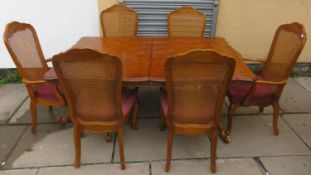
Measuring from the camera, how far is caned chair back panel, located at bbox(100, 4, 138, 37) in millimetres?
3424

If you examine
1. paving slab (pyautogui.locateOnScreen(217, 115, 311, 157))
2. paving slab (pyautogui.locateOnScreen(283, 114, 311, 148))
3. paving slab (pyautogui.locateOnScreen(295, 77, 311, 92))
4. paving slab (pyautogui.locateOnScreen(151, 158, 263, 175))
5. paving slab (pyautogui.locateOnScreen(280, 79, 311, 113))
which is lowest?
paving slab (pyautogui.locateOnScreen(151, 158, 263, 175))

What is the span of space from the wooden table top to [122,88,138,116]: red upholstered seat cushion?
14.1 inches

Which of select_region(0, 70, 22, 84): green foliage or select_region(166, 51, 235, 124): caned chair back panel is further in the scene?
select_region(0, 70, 22, 84): green foliage

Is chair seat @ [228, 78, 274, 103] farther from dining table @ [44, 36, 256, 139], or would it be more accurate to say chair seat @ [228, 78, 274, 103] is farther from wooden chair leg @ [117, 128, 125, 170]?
wooden chair leg @ [117, 128, 125, 170]

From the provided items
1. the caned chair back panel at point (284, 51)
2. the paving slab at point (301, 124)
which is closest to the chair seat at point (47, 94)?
the caned chair back panel at point (284, 51)

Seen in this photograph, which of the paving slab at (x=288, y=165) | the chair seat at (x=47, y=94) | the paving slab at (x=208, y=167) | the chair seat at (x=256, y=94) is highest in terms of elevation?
the chair seat at (x=256, y=94)

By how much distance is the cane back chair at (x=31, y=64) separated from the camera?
8.36ft

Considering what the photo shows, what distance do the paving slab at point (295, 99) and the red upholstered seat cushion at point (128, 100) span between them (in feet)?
6.36

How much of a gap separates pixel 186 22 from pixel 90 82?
1.84 metres

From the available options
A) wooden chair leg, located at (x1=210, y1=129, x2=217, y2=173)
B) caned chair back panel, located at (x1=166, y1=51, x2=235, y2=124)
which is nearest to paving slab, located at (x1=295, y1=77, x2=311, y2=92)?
wooden chair leg, located at (x1=210, y1=129, x2=217, y2=173)

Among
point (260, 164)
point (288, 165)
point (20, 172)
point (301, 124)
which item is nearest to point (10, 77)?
point (20, 172)

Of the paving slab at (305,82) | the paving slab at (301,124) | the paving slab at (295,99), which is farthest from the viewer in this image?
the paving slab at (305,82)

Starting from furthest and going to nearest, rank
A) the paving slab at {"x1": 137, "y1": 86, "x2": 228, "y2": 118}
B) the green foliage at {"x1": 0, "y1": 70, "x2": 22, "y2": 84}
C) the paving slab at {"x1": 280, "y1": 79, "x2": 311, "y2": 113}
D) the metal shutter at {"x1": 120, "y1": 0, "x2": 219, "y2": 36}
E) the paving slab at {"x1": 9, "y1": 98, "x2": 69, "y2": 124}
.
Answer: the green foliage at {"x1": 0, "y1": 70, "x2": 22, "y2": 84}
the metal shutter at {"x1": 120, "y1": 0, "x2": 219, "y2": 36}
the paving slab at {"x1": 280, "y1": 79, "x2": 311, "y2": 113}
the paving slab at {"x1": 137, "y1": 86, "x2": 228, "y2": 118}
the paving slab at {"x1": 9, "y1": 98, "x2": 69, "y2": 124}

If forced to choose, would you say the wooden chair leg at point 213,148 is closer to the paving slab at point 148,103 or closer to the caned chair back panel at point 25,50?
the paving slab at point 148,103
